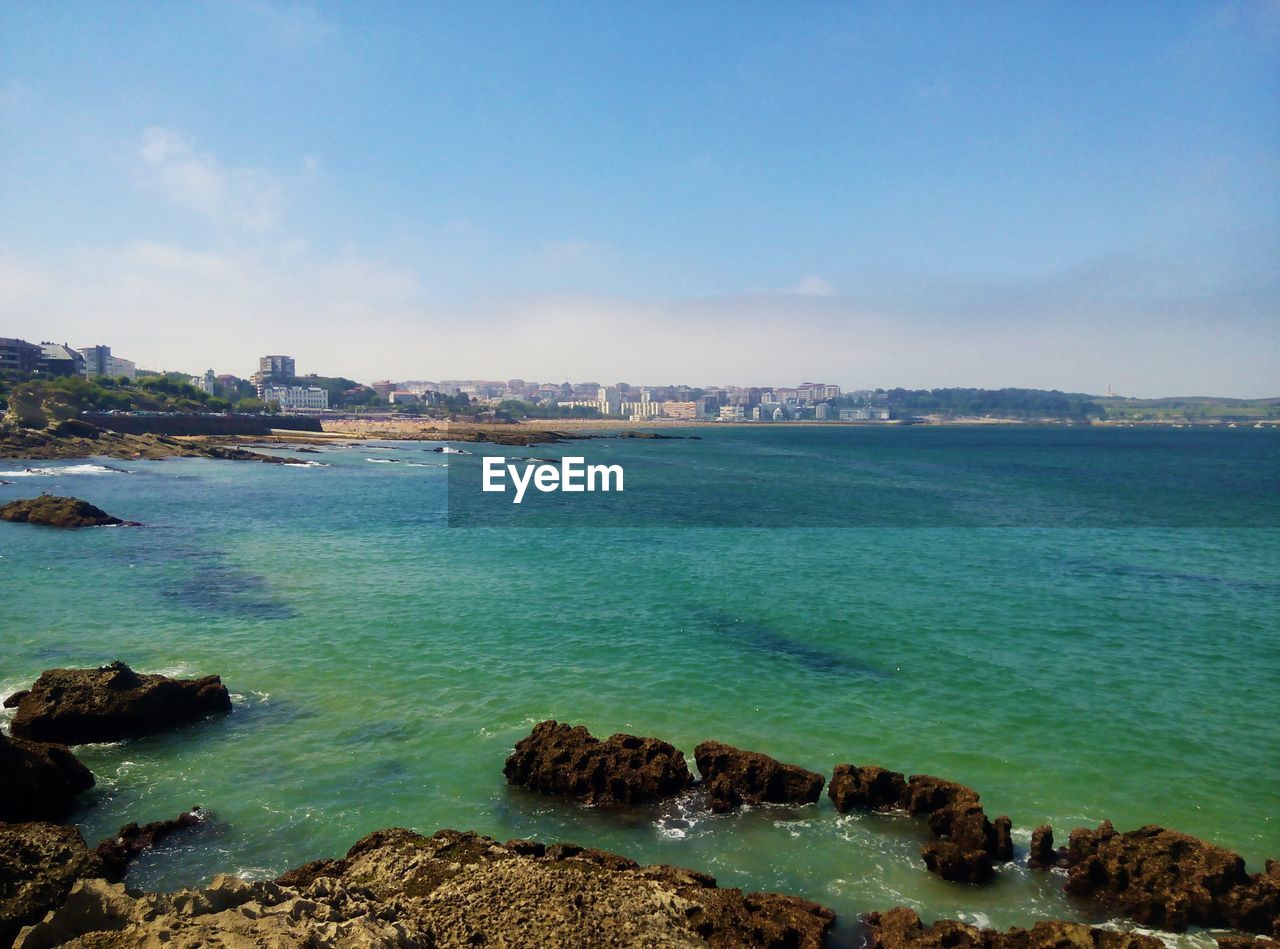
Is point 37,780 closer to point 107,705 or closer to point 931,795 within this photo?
point 107,705

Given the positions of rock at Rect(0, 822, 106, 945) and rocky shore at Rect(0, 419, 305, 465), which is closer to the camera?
rock at Rect(0, 822, 106, 945)

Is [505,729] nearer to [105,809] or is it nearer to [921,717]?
[105,809]

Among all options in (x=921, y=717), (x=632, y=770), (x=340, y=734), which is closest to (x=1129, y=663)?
(x=921, y=717)

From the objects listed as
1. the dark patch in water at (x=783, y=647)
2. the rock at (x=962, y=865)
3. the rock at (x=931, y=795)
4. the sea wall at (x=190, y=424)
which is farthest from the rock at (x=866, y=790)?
the sea wall at (x=190, y=424)

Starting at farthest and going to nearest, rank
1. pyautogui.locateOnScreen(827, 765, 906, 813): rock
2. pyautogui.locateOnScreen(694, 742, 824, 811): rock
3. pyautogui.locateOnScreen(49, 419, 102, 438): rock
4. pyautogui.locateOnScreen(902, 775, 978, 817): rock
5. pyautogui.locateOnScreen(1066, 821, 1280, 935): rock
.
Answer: pyautogui.locateOnScreen(49, 419, 102, 438): rock
pyautogui.locateOnScreen(694, 742, 824, 811): rock
pyautogui.locateOnScreen(827, 765, 906, 813): rock
pyautogui.locateOnScreen(902, 775, 978, 817): rock
pyautogui.locateOnScreen(1066, 821, 1280, 935): rock

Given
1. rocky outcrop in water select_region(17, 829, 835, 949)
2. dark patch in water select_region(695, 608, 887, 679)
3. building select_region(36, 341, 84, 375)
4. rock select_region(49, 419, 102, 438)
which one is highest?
building select_region(36, 341, 84, 375)

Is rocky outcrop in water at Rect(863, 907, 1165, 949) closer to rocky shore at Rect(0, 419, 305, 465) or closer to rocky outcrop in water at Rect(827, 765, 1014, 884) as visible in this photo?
rocky outcrop in water at Rect(827, 765, 1014, 884)

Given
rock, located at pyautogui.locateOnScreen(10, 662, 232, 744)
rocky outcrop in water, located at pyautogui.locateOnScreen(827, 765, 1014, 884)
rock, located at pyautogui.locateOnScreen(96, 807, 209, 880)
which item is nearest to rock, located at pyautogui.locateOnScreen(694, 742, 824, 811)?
rocky outcrop in water, located at pyautogui.locateOnScreen(827, 765, 1014, 884)
